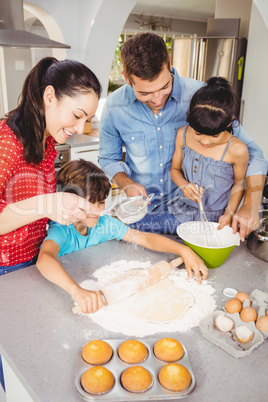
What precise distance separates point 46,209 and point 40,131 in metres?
0.26

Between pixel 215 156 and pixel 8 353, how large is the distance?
1.02m

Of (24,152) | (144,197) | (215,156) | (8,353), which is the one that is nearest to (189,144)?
(215,156)

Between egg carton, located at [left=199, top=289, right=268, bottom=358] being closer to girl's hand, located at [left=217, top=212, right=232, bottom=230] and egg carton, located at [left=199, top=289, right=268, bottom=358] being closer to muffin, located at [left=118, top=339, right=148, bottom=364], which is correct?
muffin, located at [left=118, top=339, right=148, bottom=364]

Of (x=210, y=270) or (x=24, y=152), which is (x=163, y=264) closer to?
(x=210, y=270)

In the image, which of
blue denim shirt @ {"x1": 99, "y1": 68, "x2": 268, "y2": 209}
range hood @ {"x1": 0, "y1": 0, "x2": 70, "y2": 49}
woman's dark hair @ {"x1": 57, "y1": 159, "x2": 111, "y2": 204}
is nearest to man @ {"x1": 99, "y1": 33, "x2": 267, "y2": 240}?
blue denim shirt @ {"x1": 99, "y1": 68, "x2": 268, "y2": 209}

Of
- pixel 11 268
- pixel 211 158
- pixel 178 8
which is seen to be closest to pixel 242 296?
pixel 211 158

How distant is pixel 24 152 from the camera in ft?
3.46

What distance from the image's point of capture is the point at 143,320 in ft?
2.91

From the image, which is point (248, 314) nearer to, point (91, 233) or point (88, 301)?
point (88, 301)

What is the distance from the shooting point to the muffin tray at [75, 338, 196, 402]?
66cm

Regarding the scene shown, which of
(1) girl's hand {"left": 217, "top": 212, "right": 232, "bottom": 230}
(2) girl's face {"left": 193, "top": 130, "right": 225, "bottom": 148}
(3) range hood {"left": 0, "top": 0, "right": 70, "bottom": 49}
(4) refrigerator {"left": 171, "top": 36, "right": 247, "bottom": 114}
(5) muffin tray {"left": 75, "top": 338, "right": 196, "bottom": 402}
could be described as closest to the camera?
(5) muffin tray {"left": 75, "top": 338, "right": 196, "bottom": 402}

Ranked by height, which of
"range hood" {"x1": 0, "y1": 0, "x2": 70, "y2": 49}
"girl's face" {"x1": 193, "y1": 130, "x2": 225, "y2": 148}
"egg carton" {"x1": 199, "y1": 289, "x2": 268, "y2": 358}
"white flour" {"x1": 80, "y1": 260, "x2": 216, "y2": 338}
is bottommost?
"white flour" {"x1": 80, "y1": 260, "x2": 216, "y2": 338}

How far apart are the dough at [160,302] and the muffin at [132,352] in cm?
13

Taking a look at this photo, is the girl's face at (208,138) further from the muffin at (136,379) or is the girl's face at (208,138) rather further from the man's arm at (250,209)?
the muffin at (136,379)
